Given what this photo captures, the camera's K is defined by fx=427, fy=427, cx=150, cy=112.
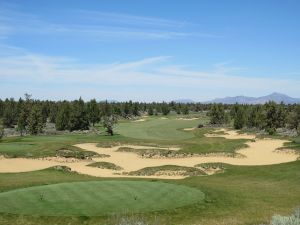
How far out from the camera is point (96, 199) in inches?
1141

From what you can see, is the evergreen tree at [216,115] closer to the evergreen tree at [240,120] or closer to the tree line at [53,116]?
the evergreen tree at [240,120]

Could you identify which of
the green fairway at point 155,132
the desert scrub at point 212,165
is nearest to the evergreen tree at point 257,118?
the green fairway at point 155,132

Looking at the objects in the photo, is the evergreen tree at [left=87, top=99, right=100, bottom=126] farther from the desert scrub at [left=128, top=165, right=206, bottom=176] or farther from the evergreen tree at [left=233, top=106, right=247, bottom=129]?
the desert scrub at [left=128, top=165, right=206, bottom=176]

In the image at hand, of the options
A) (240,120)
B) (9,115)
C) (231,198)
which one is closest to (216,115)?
(240,120)

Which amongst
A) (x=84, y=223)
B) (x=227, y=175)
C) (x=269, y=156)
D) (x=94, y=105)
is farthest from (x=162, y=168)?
(x=94, y=105)

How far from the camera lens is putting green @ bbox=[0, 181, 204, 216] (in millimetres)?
26688

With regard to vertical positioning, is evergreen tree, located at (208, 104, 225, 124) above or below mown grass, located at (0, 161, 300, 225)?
above

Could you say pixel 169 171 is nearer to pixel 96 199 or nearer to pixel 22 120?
pixel 96 199

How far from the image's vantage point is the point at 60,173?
160 ft

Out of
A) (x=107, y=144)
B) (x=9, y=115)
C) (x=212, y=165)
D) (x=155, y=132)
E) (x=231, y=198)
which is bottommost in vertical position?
(x=212, y=165)

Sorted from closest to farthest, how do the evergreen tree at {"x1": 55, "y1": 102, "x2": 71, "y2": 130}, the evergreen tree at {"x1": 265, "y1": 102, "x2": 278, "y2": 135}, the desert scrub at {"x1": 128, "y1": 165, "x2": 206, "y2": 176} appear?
the desert scrub at {"x1": 128, "y1": 165, "x2": 206, "y2": 176} → the evergreen tree at {"x1": 265, "y1": 102, "x2": 278, "y2": 135} → the evergreen tree at {"x1": 55, "y1": 102, "x2": 71, "y2": 130}

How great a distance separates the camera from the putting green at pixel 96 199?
26.7 meters

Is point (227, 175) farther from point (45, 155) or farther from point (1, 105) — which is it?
point (1, 105)

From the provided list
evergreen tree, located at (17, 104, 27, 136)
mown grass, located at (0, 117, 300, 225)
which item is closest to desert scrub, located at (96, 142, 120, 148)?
mown grass, located at (0, 117, 300, 225)
